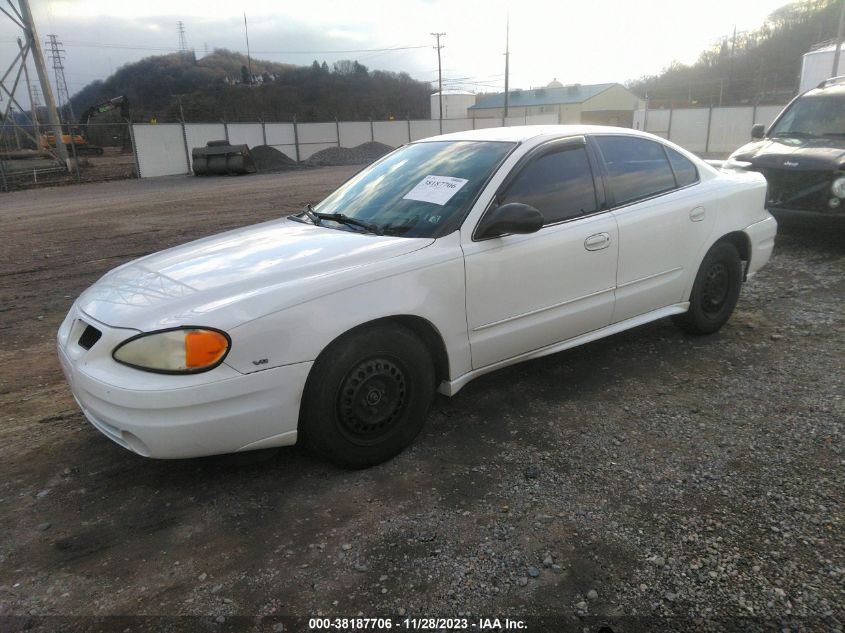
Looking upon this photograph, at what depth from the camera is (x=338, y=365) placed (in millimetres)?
2934

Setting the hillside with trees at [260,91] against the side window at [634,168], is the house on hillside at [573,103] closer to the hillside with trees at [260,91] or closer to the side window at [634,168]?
the hillside with trees at [260,91]

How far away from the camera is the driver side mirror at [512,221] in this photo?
11.0ft

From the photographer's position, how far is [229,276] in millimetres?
3086

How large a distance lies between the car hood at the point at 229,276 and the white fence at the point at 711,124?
99.3ft

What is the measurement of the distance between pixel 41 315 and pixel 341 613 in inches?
214

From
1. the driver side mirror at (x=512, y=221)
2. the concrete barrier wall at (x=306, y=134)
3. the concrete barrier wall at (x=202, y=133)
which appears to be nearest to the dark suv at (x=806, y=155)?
the driver side mirror at (x=512, y=221)

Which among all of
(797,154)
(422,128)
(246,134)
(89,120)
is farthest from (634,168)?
(89,120)

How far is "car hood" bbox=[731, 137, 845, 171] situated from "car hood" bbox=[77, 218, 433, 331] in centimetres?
640

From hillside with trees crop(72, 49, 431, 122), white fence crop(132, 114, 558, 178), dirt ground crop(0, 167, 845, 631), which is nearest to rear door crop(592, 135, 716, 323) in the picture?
dirt ground crop(0, 167, 845, 631)

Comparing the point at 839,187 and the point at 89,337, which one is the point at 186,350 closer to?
the point at 89,337

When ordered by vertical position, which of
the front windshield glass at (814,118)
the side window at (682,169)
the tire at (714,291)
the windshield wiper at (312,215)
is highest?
the front windshield glass at (814,118)

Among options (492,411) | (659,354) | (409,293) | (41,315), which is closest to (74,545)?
(409,293)

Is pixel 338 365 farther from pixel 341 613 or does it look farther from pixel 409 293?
pixel 341 613

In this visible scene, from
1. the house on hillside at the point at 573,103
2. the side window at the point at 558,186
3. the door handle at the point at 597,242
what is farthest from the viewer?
the house on hillside at the point at 573,103
